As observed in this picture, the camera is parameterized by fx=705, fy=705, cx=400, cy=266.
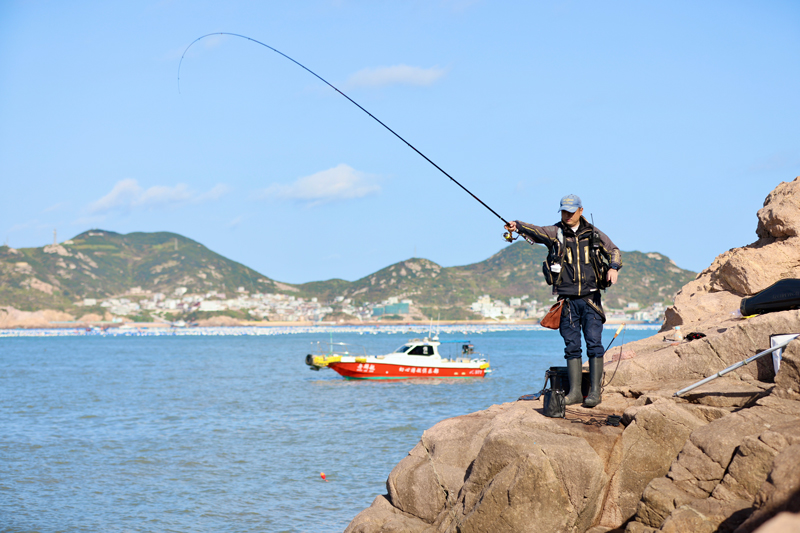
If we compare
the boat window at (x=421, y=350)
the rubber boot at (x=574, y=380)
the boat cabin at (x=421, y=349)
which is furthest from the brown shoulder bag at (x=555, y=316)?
the boat window at (x=421, y=350)

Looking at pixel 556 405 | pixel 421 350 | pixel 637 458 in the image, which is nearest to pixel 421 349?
pixel 421 350

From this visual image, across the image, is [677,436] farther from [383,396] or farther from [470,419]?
[383,396]

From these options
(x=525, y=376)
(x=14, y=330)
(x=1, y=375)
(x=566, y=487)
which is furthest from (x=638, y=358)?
(x=14, y=330)

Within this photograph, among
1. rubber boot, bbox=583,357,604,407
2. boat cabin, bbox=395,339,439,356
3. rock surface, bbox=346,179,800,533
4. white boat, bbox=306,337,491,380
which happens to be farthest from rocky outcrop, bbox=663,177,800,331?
boat cabin, bbox=395,339,439,356

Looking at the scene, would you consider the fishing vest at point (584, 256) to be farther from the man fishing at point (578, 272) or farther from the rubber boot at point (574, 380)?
the rubber boot at point (574, 380)

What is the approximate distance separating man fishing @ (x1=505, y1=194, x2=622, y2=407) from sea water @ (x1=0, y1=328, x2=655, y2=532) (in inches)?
209

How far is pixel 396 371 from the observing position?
36719 mm

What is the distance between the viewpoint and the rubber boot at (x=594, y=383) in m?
6.59

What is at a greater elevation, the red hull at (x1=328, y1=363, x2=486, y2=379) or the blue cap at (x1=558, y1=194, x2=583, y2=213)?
the blue cap at (x1=558, y1=194, x2=583, y2=213)

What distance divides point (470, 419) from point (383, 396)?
2334 centimetres

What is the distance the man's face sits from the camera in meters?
6.60

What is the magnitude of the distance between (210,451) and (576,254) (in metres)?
13.2

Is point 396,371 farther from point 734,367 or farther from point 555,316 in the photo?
point 734,367

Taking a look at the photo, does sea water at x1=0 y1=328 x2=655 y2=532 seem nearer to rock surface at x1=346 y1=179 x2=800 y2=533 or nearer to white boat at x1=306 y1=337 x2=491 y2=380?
white boat at x1=306 y1=337 x2=491 y2=380
